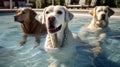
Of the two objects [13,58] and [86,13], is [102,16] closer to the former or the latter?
[13,58]

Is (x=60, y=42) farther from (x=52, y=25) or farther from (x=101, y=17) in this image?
(x=101, y=17)

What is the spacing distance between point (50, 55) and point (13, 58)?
0.83 metres

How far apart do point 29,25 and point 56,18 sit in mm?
1834

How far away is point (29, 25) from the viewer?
6641mm

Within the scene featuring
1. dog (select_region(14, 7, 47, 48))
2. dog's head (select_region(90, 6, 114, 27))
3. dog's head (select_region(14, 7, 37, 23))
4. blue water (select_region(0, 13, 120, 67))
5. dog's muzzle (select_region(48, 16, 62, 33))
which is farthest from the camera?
dog's head (select_region(90, 6, 114, 27))

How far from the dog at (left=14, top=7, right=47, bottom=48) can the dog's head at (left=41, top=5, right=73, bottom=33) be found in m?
1.22

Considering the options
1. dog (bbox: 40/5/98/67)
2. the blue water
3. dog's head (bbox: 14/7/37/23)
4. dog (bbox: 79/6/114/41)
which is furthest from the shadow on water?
dog's head (bbox: 14/7/37/23)

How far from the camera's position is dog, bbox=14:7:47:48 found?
6391 millimetres

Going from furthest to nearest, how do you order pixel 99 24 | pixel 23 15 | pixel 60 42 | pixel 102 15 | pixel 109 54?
pixel 99 24 < pixel 102 15 < pixel 23 15 < pixel 109 54 < pixel 60 42

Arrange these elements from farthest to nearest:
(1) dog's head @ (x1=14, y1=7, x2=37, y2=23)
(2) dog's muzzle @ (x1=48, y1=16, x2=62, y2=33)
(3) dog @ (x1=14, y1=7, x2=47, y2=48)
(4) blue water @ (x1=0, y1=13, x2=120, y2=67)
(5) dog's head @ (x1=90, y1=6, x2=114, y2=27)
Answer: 1. (5) dog's head @ (x1=90, y1=6, x2=114, y2=27)
2. (3) dog @ (x1=14, y1=7, x2=47, y2=48)
3. (1) dog's head @ (x1=14, y1=7, x2=37, y2=23)
4. (4) blue water @ (x1=0, y1=13, x2=120, y2=67)
5. (2) dog's muzzle @ (x1=48, y1=16, x2=62, y2=33)

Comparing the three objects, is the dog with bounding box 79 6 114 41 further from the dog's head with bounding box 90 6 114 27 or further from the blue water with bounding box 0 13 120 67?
the blue water with bounding box 0 13 120 67

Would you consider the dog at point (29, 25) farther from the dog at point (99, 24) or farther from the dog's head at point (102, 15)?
the dog's head at point (102, 15)

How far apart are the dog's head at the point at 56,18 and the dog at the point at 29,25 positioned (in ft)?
4.01

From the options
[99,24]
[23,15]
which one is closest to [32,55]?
[23,15]
